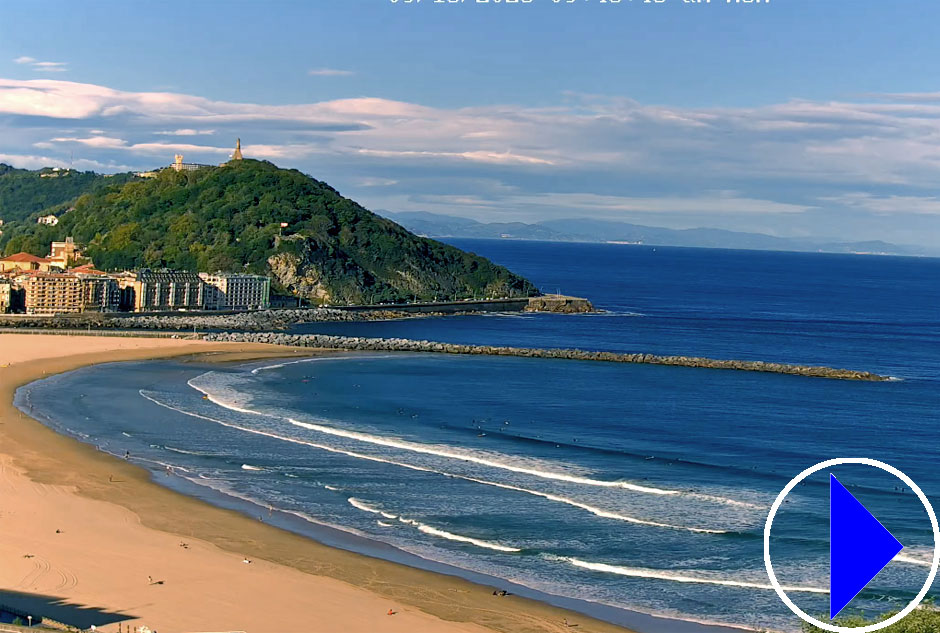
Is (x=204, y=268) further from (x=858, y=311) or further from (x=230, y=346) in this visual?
(x=858, y=311)

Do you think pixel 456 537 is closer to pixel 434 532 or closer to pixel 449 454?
pixel 434 532

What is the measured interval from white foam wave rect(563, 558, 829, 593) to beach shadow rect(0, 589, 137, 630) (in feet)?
50.7

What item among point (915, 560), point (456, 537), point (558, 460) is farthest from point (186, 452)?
point (915, 560)

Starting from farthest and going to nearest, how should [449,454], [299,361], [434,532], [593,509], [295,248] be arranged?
1. [295,248]
2. [299,361]
3. [449,454]
4. [593,509]
5. [434,532]

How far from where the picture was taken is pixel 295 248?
17262 cm

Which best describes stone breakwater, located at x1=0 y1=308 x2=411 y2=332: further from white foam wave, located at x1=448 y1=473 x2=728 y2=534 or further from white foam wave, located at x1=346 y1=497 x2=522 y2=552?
white foam wave, located at x1=346 y1=497 x2=522 y2=552

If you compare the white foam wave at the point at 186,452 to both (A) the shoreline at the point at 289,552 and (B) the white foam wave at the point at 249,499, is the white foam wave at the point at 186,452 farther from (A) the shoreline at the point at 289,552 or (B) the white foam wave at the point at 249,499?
(B) the white foam wave at the point at 249,499

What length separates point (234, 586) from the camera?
3669 centimetres

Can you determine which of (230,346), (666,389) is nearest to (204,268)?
(230,346)

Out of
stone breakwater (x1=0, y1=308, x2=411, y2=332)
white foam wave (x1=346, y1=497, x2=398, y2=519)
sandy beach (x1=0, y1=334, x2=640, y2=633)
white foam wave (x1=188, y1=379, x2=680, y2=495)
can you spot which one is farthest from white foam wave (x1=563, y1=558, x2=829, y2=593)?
stone breakwater (x1=0, y1=308, x2=411, y2=332)

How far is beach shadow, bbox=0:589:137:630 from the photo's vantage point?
31.6 meters

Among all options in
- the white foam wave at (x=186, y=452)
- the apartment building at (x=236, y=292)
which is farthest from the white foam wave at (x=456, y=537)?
the apartment building at (x=236, y=292)

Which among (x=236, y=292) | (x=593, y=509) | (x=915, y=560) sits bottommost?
(x=593, y=509)

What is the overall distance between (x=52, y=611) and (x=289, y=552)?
31.9ft
